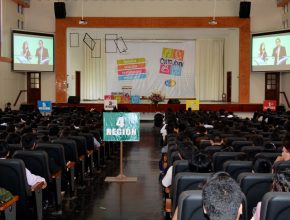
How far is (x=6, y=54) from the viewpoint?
70.1ft

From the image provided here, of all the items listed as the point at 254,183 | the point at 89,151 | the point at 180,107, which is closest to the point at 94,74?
the point at 180,107

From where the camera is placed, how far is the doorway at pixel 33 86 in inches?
962

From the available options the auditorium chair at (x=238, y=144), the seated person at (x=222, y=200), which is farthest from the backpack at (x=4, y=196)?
the auditorium chair at (x=238, y=144)

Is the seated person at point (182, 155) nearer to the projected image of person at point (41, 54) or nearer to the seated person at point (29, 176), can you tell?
the seated person at point (29, 176)

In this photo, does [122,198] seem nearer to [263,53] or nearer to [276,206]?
[276,206]

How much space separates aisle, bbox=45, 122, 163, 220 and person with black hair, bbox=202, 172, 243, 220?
414cm

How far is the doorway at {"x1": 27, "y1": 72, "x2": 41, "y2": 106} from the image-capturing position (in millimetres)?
24438

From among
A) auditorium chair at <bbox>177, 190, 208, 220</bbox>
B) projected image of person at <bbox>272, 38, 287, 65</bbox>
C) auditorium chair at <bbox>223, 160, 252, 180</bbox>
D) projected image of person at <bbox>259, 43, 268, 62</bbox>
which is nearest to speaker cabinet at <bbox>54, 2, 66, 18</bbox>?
projected image of person at <bbox>259, 43, 268, 62</bbox>

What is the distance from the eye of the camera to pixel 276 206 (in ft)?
9.20

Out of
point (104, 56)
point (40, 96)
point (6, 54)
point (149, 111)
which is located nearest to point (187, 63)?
point (104, 56)

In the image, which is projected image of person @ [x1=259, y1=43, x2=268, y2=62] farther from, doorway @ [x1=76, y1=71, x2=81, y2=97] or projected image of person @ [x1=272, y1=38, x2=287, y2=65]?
doorway @ [x1=76, y1=71, x2=81, y2=97]

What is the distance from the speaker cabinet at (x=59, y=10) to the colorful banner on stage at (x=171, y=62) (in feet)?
24.5

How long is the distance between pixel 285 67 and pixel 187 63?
8.65 meters

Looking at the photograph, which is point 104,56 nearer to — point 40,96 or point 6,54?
point 40,96
